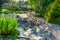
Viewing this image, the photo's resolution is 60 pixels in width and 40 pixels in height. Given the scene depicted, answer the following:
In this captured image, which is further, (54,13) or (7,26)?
(54,13)

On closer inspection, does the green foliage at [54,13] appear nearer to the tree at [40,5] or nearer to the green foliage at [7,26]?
the tree at [40,5]

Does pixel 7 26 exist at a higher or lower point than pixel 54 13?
higher

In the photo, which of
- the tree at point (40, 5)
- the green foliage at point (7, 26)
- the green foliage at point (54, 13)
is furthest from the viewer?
the tree at point (40, 5)

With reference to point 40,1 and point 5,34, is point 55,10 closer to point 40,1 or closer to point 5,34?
point 40,1

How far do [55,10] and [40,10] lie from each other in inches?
135

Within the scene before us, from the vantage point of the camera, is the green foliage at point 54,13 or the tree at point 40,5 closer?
the green foliage at point 54,13

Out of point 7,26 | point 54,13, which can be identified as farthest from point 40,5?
point 7,26

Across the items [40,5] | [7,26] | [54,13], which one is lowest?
[54,13]

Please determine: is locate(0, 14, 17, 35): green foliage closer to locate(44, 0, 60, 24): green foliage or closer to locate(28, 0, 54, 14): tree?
locate(44, 0, 60, 24): green foliage

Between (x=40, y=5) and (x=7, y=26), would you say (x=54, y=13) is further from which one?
(x=7, y=26)

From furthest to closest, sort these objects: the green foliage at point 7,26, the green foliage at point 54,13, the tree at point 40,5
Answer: the tree at point 40,5 < the green foliage at point 54,13 < the green foliage at point 7,26

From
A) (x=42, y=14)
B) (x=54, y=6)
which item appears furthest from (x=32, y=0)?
(x=54, y=6)

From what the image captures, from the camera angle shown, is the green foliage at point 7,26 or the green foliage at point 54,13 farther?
the green foliage at point 54,13

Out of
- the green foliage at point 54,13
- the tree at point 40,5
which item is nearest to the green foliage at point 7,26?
the green foliage at point 54,13
